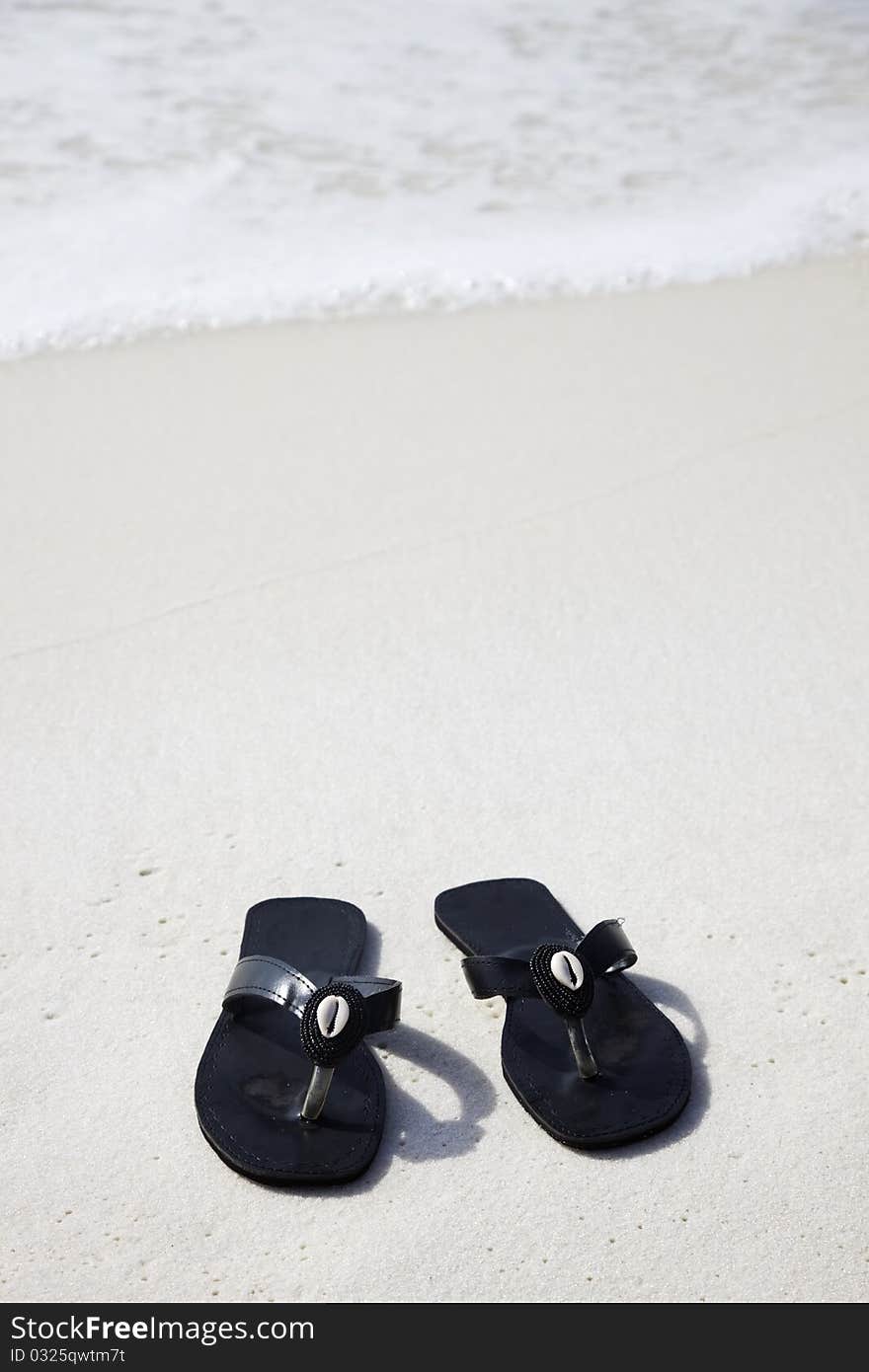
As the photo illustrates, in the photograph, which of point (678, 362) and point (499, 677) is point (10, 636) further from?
point (678, 362)

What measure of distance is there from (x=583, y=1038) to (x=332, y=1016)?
11.6 inches

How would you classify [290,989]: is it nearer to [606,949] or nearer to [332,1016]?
[332,1016]

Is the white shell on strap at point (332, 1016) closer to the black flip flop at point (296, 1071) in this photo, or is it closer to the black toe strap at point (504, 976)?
the black flip flop at point (296, 1071)

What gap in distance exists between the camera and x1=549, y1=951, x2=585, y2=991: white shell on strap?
4.59 feet

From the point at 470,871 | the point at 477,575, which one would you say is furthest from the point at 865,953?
the point at 477,575

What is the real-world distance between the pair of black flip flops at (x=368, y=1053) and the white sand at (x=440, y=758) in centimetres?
4

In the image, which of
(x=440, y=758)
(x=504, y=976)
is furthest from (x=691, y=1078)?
(x=440, y=758)

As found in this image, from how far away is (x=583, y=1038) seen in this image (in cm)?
141

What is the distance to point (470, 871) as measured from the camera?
1746 millimetres

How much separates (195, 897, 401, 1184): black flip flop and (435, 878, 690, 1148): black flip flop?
16cm

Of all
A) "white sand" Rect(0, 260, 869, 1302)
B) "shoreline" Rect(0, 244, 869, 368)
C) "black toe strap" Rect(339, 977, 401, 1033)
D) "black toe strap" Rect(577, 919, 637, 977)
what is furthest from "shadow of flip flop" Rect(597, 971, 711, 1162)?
"shoreline" Rect(0, 244, 869, 368)

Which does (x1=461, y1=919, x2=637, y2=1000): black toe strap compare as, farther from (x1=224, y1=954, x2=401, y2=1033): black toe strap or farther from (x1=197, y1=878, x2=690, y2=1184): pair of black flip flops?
(x1=224, y1=954, x2=401, y2=1033): black toe strap

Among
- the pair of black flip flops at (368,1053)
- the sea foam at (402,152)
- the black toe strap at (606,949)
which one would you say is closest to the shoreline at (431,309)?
the sea foam at (402,152)
